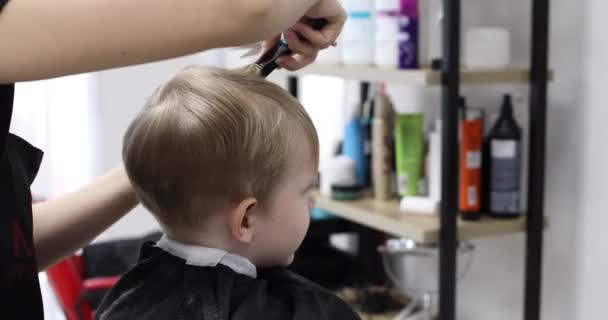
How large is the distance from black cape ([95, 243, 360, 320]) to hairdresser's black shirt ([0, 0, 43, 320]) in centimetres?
10

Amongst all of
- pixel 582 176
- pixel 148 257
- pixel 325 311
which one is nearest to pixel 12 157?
pixel 148 257

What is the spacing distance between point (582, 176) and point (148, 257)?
3.66 feet

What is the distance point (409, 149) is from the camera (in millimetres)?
1920

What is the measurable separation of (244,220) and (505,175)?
0.97 meters

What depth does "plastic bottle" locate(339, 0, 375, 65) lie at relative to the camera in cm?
187

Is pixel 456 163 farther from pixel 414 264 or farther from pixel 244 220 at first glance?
pixel 244 220

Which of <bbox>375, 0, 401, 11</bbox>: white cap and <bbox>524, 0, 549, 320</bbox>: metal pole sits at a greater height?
<bbox>375, 0, 401, 11</bbox>: white cap

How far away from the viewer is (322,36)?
Answer: 0.89 meters

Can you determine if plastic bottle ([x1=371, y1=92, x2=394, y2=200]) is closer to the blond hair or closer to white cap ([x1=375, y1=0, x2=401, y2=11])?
white cap ([x1=375, y1=0, x2=401, y2=11])

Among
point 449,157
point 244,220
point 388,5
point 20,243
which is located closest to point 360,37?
point 388,5

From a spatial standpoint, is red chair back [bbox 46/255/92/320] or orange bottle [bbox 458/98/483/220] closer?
orange bottle [bbox 458/98/483/220]

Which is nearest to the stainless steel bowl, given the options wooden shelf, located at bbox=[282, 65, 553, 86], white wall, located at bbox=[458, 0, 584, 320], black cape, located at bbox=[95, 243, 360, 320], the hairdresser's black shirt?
white wall, located at bbox=[458, 0, 584, 320]

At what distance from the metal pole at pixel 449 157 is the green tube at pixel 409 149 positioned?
0.24 metres

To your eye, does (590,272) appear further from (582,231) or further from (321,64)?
(321,64)
